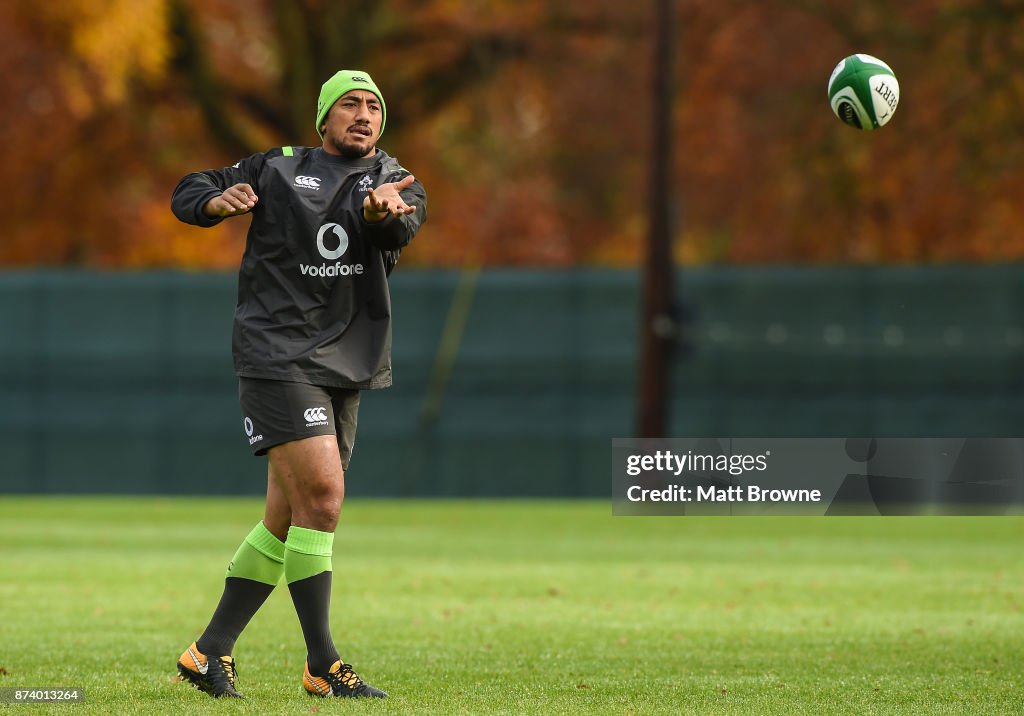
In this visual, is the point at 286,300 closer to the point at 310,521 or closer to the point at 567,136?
the point at 310,521

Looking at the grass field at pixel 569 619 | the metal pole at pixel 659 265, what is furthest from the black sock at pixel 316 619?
the metal pole at pixel 659 265

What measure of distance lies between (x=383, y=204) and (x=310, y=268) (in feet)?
1.38

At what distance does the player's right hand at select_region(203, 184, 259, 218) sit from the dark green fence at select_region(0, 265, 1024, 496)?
1745 cm

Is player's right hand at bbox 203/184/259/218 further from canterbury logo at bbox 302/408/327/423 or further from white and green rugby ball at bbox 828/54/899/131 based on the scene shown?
white and green rugby ball at bbox 828/54/899/131

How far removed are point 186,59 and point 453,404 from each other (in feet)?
31.5

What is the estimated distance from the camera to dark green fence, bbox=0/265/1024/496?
2364 cm

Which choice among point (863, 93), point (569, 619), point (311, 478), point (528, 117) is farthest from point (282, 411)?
point (528, 117)

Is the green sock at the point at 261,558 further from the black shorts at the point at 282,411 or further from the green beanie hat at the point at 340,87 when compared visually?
the green beanie hat at the point at 340,87

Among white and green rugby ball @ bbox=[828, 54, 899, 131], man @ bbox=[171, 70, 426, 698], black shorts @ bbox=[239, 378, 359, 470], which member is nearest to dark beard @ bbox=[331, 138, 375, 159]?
man @ bbox=[171, 70, 426, 698]

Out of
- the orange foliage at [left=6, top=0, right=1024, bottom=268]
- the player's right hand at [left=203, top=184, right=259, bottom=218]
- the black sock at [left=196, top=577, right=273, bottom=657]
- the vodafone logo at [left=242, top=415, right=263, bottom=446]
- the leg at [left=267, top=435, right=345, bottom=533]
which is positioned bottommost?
the black sock at [left=196, top=577, right=273, bottom=657]

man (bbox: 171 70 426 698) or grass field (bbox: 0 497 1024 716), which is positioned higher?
man (bbox: 171 70 426 698)

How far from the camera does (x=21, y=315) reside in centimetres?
2500

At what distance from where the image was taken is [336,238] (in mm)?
6855

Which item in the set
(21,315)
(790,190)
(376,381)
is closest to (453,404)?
(21,315)
